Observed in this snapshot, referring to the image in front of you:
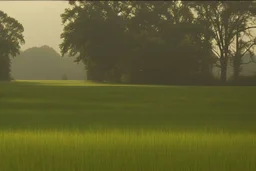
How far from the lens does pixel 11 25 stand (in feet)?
289

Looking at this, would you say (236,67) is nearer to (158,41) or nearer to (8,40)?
(158,41)

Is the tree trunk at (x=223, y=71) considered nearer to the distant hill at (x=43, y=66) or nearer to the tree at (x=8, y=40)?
the tree at (x=8, y=40)

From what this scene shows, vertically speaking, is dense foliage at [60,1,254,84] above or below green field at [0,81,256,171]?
above

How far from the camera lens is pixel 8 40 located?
80375 millimetres

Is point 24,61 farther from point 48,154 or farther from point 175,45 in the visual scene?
point 48,154

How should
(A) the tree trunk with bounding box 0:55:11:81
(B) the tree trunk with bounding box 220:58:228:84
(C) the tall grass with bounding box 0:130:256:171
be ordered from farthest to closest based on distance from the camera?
1. (A) the tree trunk with bounding box 0:55:11:81
2. (B) the tree trunk with bounding box 220:58:228:84
3. (C) the tall grass with bounding box 0:130:256:171

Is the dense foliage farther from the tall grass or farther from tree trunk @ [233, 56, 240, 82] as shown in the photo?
the tall grass

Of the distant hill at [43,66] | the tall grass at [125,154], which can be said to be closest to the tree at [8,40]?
the distant hill at [43,66]

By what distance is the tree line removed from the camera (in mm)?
63844

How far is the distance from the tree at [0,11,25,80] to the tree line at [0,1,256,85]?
424 inches

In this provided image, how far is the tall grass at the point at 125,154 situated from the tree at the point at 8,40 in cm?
6533

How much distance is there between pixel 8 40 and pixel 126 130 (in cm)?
6882

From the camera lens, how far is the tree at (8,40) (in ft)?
249

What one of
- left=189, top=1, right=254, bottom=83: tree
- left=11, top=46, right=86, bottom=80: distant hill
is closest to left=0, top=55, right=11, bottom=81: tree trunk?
left=189, top=1, right=254, bottom=83: tree
